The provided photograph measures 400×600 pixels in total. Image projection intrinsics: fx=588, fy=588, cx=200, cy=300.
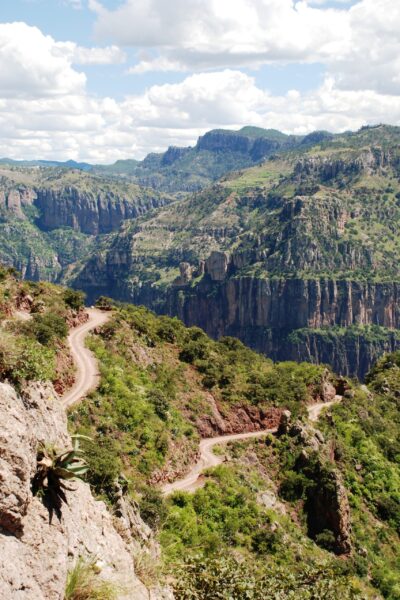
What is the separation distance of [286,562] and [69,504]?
28.1m

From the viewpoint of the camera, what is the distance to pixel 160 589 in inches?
567

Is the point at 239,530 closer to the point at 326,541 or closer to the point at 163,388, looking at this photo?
the point at 326,541

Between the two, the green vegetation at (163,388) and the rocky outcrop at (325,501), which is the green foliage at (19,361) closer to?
the green vegetation at (163,388)

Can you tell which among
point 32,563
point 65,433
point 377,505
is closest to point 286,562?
point 377,505

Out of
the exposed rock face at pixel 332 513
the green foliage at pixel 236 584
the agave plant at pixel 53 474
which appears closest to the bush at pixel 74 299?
the exposed rock face at pixel 332 513

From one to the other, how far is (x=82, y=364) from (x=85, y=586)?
3655 centimetres

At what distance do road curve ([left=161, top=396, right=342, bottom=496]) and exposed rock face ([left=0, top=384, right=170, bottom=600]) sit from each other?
25.2 meters

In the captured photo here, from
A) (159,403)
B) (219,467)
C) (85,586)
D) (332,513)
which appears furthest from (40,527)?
(332,513)

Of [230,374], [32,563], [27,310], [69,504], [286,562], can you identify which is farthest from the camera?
[230,374]

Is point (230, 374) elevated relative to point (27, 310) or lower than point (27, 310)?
lower

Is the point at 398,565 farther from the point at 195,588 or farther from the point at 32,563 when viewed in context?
the point at 32,563

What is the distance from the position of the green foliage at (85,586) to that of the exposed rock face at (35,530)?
0.87ft

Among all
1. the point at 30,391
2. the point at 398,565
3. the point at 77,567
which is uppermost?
the point at 30,391

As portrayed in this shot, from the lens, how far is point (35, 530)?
1112cm
